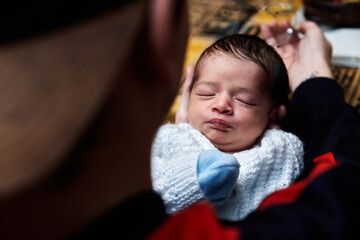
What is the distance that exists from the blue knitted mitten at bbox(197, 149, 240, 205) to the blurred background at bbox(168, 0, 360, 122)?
1.37ft

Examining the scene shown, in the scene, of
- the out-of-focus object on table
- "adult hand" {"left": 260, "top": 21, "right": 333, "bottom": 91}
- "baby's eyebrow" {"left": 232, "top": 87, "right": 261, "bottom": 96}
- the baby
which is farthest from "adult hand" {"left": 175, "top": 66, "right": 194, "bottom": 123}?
the out-of-focus object on table

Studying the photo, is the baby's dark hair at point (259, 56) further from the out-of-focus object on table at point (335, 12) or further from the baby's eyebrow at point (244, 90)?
the out-of-focus object on table at point (335, 12)

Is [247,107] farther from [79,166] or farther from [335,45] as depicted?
[335,45]

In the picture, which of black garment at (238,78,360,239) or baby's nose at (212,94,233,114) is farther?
baby's nose at (212,94,233,114)

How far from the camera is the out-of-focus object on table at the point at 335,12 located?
4.28 ft

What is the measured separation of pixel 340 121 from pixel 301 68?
0.26 meters

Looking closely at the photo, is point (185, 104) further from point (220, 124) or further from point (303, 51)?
point (303, 51)

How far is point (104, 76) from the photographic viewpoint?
29 cm

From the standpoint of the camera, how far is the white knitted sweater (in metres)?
0.65

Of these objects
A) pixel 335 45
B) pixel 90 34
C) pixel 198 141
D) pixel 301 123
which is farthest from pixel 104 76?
pixel 335 45

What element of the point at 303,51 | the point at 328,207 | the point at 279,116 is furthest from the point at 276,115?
the point at 328,207

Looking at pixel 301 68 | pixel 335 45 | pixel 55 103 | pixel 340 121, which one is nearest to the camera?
pixel 55 103

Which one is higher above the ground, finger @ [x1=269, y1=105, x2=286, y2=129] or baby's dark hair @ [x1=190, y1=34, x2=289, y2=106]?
baby's dark hair @ [x1=190, y1=34, x2=289, y2=106]

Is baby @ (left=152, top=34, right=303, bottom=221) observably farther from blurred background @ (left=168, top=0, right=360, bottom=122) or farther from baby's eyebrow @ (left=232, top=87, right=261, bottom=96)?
blurred background @ (left=168, top=0, right=360, bottom=122)
